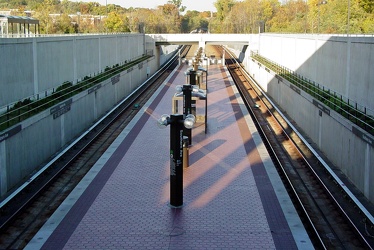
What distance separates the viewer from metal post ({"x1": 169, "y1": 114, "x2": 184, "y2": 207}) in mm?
13094

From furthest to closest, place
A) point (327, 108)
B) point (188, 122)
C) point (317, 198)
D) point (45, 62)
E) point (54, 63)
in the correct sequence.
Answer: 1. point (54, 63)
2. point (45, 62)
3. point (327, 108)
4. point (317, 198)
5. point (188, 122)

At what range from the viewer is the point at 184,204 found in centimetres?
1362

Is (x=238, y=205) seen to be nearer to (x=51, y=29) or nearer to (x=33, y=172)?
(x=33, y=172)

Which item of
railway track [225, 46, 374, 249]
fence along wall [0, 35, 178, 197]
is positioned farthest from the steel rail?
railway track [225, 46, 374, 249]

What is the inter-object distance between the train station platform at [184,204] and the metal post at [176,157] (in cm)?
36

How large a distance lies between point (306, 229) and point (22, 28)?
29.9 m

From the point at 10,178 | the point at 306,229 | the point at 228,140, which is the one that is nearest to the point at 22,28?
the point at 228,140

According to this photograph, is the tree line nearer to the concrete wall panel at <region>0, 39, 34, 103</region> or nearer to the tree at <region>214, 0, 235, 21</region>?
the tree at <region>214, 0, 235, 21</region>

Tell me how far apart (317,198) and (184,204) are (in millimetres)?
3631

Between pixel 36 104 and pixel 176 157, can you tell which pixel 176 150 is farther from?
pixel 36 104

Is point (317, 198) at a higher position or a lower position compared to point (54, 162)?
lower

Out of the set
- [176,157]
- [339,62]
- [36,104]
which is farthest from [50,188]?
[339,62]

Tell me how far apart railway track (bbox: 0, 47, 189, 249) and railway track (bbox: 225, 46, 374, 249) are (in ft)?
19.3

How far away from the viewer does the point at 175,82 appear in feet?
150
